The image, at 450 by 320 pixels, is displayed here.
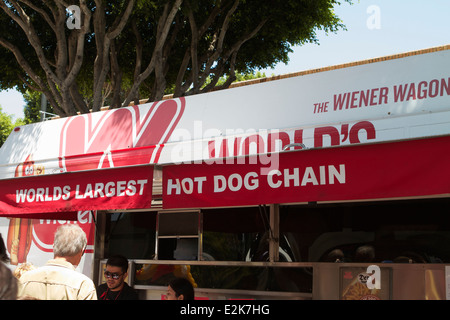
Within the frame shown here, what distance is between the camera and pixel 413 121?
4223 mm

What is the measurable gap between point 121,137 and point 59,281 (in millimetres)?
2732

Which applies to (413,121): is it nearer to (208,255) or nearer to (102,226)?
(208,255)

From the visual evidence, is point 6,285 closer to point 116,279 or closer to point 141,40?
point 116,279

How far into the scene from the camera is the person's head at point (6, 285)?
7.63 feet

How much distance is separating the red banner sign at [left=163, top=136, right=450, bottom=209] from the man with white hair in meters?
1.57

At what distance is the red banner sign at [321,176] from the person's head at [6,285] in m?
2.65

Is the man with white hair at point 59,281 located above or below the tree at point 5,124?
below

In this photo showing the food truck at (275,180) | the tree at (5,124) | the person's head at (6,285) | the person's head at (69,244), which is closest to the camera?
the person's head at (6,285)

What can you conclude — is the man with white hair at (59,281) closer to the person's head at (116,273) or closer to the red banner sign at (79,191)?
the red banner sign at (79,191)

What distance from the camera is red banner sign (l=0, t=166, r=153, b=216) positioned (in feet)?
18.0

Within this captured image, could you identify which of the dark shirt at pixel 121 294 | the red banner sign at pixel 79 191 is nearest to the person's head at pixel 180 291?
the red banner sign at pixel 79 191

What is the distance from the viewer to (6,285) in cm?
234

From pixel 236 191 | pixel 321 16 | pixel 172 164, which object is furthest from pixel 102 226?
pixel 321 16

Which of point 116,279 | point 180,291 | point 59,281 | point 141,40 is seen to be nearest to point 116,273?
point 116,279
